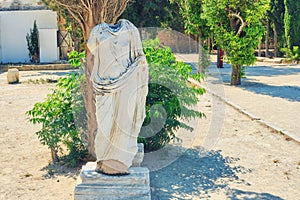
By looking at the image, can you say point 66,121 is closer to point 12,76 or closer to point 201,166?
point 201,166

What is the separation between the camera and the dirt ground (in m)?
5.26

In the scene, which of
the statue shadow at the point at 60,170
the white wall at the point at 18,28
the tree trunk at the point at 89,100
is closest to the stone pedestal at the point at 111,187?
the statue shadow at the point at 60,170

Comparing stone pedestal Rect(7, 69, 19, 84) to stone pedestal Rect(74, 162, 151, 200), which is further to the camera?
stone pedestal Rect(7, 69, 19, 84)

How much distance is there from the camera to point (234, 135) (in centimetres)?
823

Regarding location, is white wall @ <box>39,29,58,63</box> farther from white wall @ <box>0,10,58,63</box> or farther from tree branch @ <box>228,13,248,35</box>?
tree branch @ <box>228,13,248,35</box>

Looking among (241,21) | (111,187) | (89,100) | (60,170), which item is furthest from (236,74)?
(111,187)

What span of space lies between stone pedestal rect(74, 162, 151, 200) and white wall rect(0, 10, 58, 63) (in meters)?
22.8

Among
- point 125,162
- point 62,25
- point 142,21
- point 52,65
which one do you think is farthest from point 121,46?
point 62,25

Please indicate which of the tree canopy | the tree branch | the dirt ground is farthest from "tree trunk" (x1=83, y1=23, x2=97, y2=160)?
the tree branch

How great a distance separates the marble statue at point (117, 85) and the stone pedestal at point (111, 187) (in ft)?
0.72

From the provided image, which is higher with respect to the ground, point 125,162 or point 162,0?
point 162,0

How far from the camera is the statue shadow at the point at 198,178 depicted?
5.16m

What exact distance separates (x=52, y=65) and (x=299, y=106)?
1508 centimetres

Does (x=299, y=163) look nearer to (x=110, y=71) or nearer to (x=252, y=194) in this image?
(x=252, y=194)
